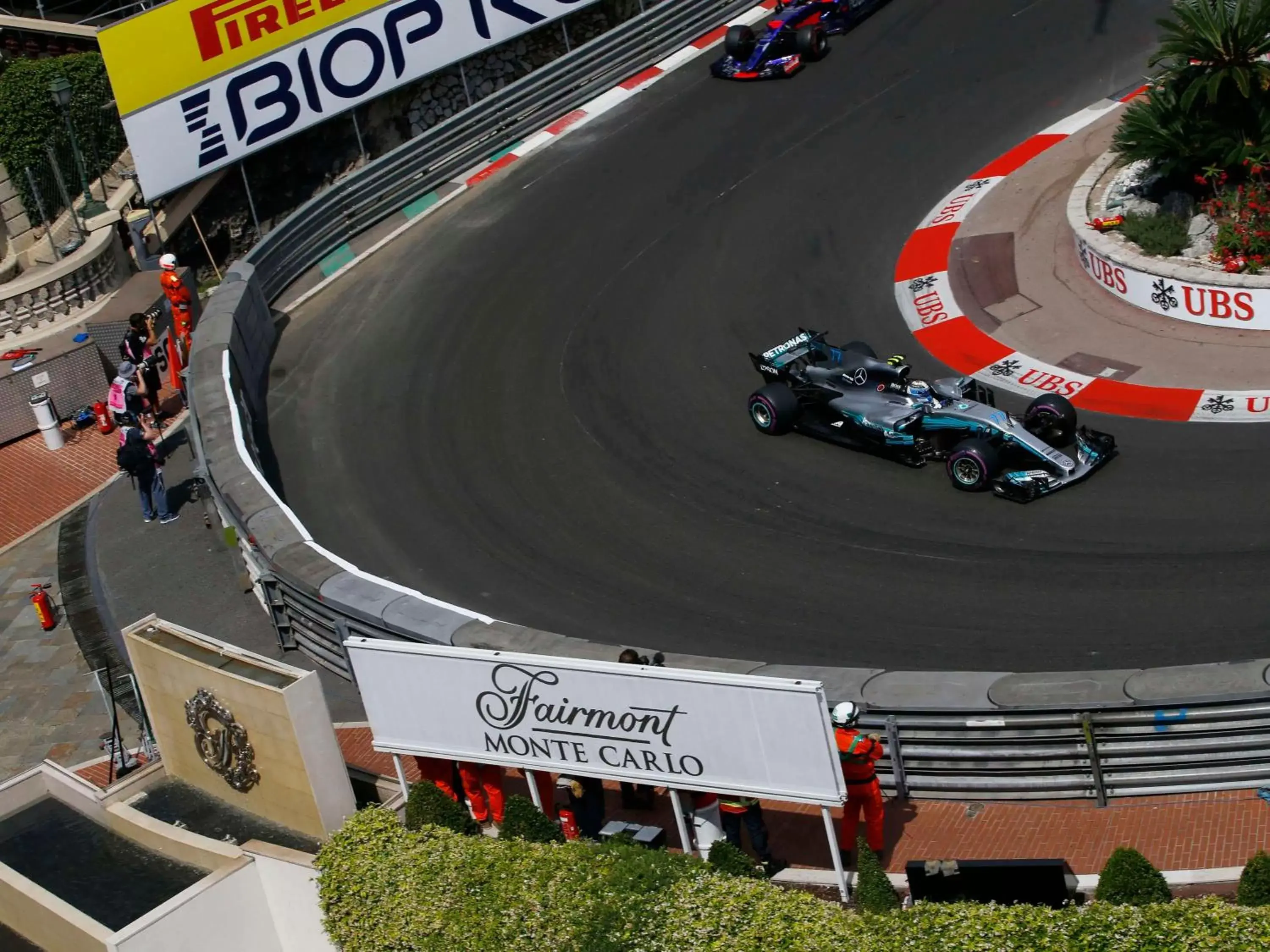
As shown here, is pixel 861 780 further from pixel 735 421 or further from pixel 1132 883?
pixel 735 421

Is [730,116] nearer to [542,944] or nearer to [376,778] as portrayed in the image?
[376,778]

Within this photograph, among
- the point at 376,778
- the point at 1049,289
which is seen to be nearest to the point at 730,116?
the point at 1049,289

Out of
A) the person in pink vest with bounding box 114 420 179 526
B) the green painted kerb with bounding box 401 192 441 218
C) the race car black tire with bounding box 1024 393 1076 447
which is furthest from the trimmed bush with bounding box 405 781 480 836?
the green painted kerb with bounding box 401 192 441 218

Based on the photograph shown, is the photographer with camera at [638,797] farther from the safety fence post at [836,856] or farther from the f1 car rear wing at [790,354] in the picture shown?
the f1 car rear wing at [790,354]

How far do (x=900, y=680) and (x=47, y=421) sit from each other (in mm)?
15501

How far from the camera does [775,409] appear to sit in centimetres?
2028

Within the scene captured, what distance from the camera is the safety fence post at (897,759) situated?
43.8 ft

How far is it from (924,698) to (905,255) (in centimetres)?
1248

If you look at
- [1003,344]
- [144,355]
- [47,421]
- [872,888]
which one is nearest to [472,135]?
[144,355]

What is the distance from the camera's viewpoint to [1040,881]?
1133cm

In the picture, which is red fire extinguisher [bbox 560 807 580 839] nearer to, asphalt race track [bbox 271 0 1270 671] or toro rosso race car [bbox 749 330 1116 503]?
asphalt race track [bbox 271 0 1270 671]

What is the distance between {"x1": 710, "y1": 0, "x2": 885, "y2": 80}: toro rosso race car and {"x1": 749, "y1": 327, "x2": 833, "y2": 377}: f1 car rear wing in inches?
432

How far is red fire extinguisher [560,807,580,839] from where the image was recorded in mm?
13758

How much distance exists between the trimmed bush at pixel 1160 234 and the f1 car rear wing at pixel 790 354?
4.78 m
